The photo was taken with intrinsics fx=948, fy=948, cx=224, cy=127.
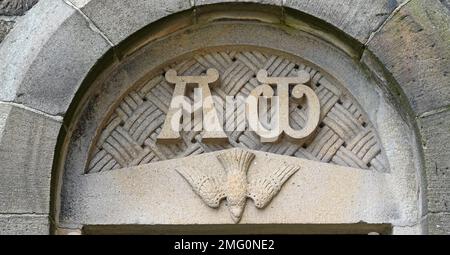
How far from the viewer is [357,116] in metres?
4.30

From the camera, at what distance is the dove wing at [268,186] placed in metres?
4.10

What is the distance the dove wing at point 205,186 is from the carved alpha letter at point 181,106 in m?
0.17

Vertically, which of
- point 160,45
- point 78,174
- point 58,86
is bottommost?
point 78,174

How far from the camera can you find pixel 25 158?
13.0 feet

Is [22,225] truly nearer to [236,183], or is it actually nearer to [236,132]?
[236,183]

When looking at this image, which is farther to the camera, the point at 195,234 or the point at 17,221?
the point at 195,234

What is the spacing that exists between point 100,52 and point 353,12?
1.12m

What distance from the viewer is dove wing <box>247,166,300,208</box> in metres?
4.10

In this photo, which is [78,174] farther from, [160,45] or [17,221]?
[160,45]

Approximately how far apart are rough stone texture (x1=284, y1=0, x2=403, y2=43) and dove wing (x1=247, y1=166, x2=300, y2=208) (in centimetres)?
66

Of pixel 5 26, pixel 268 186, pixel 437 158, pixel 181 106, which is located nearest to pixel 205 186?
pixel 268 186

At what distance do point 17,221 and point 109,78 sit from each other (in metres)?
0.83

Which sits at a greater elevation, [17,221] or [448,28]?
[448,28]

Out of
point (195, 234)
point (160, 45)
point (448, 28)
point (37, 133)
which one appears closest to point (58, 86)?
point (37, 133)
